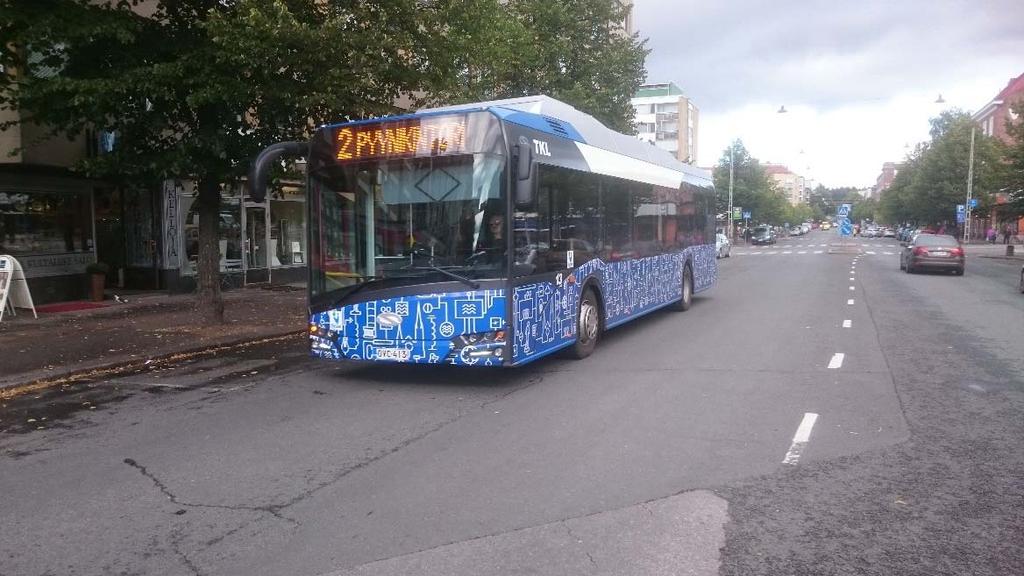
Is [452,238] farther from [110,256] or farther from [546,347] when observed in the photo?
[110,256]

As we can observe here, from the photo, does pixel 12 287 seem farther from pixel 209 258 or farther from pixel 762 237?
pixel 762 237

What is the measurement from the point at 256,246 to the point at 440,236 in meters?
15.3

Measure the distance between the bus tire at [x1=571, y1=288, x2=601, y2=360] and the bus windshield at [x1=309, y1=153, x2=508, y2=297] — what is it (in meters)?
2.35

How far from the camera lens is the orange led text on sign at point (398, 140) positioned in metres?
8.03

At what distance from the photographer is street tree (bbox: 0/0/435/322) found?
10422 millimetres

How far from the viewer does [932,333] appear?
12.5m

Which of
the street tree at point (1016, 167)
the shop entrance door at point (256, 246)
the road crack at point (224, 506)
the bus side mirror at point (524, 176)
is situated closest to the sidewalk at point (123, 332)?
the shop entrance door at point (256, 246)

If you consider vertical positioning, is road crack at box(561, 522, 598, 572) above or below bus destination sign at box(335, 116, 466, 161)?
below

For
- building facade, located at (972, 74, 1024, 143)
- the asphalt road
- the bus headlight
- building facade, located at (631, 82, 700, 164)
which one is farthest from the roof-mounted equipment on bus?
building facade, located at (631, 82, 700, 164)

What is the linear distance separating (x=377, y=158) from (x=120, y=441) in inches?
146

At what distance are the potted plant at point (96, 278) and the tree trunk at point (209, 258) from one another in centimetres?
504

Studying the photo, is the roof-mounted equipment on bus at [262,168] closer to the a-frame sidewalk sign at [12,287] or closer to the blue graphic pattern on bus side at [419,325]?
the blue graphic pattern on bus side at [419,325]

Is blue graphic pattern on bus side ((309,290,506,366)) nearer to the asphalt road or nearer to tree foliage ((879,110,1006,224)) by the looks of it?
the asphalt road

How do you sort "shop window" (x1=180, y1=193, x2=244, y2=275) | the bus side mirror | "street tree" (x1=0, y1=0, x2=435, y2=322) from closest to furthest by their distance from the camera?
the bus side mirror, "street tree" (x1=0, y1=0, x2=435, y2=322), "shop window" (x1=180, y1=193, x2=244, y2=275)
